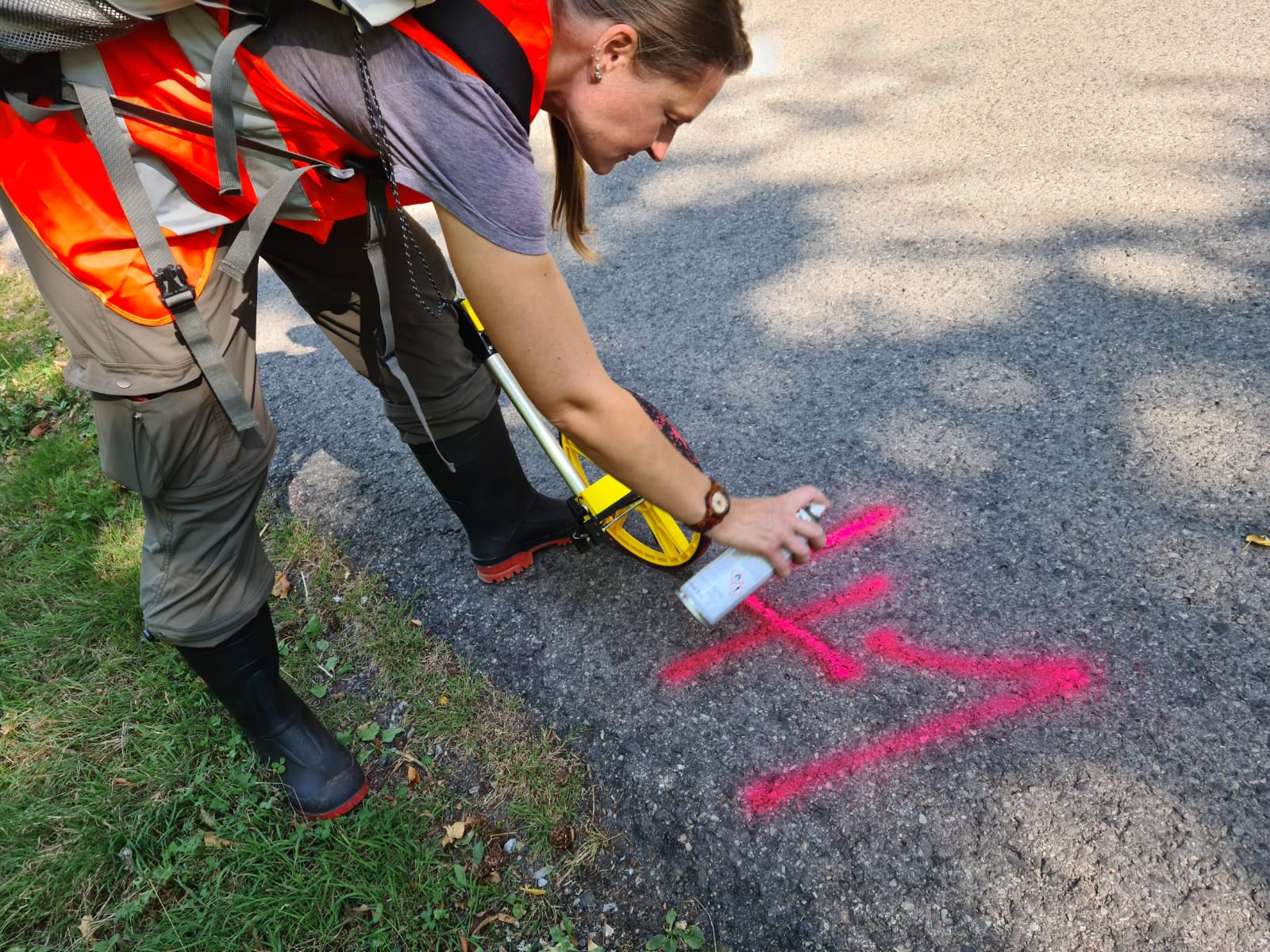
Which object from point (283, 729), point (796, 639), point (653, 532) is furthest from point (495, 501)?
point (796, 639)

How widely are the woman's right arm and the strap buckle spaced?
1.72 ft

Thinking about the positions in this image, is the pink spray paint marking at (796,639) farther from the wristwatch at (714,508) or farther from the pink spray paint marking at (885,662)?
the wristwatch at (714,508)

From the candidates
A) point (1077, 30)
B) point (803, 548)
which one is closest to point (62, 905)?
point (803, 548)

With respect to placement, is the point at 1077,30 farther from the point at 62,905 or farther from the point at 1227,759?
the point at 62,905

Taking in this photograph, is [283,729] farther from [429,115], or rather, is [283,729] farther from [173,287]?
[429,115]

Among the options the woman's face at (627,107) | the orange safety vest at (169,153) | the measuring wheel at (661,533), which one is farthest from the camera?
the measuring wheel at (661,533)

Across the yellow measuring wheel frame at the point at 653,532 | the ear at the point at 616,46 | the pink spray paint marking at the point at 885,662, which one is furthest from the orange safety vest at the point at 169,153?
the pink spray paint marking at the point at 885,662

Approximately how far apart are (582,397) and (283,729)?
1.25m

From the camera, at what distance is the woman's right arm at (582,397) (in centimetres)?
125

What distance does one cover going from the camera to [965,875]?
5.27ft

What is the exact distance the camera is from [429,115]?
45.9 inches

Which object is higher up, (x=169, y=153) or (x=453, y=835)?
Result: (x=169, y=153)

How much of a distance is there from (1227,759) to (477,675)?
1734 mm

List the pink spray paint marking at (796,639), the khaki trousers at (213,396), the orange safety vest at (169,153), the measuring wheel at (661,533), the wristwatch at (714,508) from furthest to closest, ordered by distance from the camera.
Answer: the measuring wheel at (661,533)
the pink spray paint marking at (796,639)
the wristwatch at (714,508)
the khaki trousers at (213,396)
the orange safety vest at (169,153)
